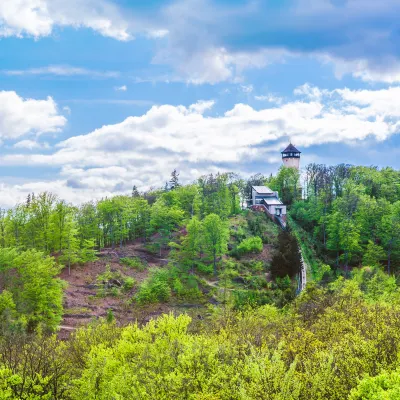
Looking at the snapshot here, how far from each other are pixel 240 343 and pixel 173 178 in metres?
78.4

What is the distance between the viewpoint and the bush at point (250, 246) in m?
66.1

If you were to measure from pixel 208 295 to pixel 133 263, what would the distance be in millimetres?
13017

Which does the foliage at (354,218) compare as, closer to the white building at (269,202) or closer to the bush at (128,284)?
the white building at (269,202)

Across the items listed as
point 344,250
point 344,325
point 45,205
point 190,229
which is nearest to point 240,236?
point 190,229

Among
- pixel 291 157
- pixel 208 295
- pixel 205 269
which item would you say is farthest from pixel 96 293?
pixel 291 157

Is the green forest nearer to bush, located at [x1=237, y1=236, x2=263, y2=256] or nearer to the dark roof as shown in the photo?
bush, located at [x1=237, y1=236, x2=263, y2=256]

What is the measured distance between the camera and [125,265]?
2386 inches

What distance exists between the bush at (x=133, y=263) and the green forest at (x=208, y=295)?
0.16m

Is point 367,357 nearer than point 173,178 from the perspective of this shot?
Yes

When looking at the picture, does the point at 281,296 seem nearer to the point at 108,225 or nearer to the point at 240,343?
the point at 240,343

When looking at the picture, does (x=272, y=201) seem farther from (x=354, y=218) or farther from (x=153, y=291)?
(x=153, y=291)

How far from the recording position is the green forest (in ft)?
58.4

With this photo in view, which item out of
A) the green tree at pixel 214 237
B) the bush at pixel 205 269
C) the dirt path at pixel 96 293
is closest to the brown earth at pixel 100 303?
the dirt path at pixel 96 293

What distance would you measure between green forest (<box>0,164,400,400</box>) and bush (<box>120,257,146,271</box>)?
16cm
